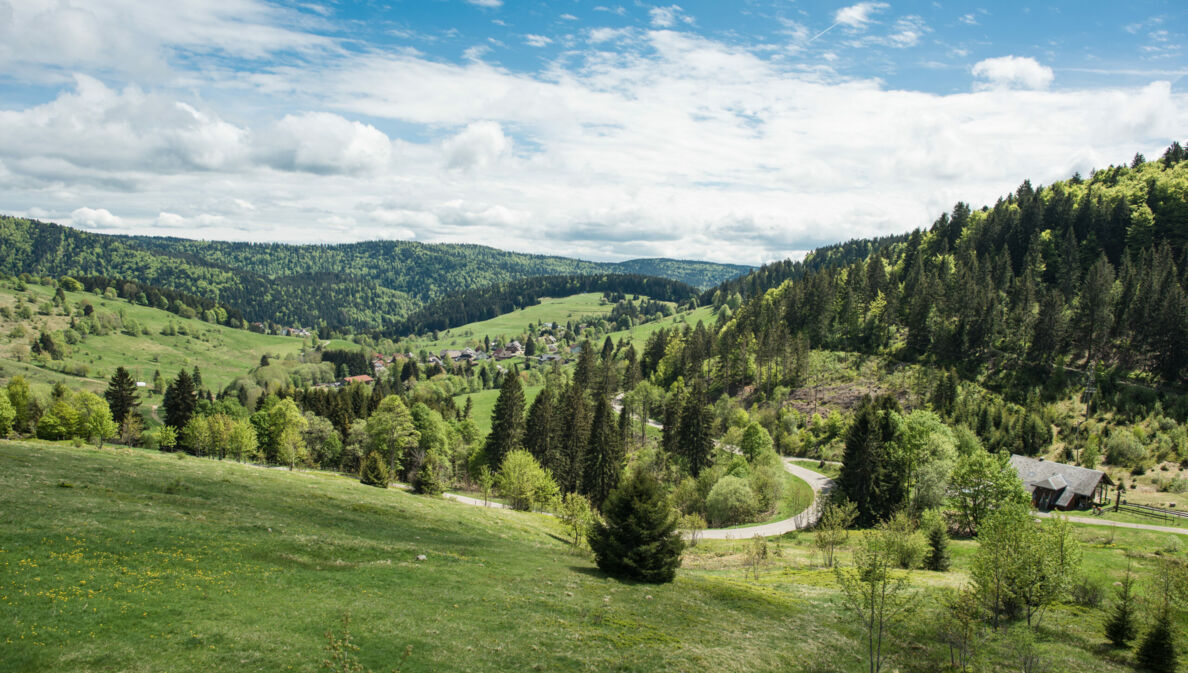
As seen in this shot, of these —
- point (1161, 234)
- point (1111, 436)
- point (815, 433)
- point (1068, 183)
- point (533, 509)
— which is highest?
point (1068, 183)

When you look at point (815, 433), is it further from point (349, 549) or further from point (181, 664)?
point (181, 664)

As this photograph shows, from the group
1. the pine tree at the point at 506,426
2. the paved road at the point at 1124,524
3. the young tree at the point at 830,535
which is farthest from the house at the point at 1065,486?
the pine tree at the point at 506,426

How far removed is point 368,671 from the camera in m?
21.1

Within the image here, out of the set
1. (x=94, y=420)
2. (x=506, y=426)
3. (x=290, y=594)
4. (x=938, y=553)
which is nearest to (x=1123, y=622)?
(x=938, y=553)

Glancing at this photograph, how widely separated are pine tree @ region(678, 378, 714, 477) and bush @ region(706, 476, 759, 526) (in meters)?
16.0

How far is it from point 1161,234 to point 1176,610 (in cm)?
14898

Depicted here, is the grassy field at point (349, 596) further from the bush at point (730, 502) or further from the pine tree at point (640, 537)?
the bush at point (730, 502)

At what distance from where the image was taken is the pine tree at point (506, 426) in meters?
97.6

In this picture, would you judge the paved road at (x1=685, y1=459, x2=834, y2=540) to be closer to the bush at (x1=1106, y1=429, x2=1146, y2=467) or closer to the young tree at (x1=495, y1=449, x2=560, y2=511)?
the young tree at (x1=495, y1=449, x2=560, y2=511)

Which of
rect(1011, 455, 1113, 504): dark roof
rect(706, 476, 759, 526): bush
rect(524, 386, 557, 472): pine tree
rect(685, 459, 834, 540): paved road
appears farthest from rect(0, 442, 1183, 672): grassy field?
rect(524, 386, 557, 472): pine tree

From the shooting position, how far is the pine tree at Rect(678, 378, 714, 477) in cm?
10038

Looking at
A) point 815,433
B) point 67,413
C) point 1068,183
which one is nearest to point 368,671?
point 67,413

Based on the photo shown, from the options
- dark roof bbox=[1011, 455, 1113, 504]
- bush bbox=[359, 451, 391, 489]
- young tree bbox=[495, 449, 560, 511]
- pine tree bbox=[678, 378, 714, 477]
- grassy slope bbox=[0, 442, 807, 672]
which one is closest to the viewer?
grassy slope bbox=[0, 442, 807, 672]

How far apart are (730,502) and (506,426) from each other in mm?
40646
